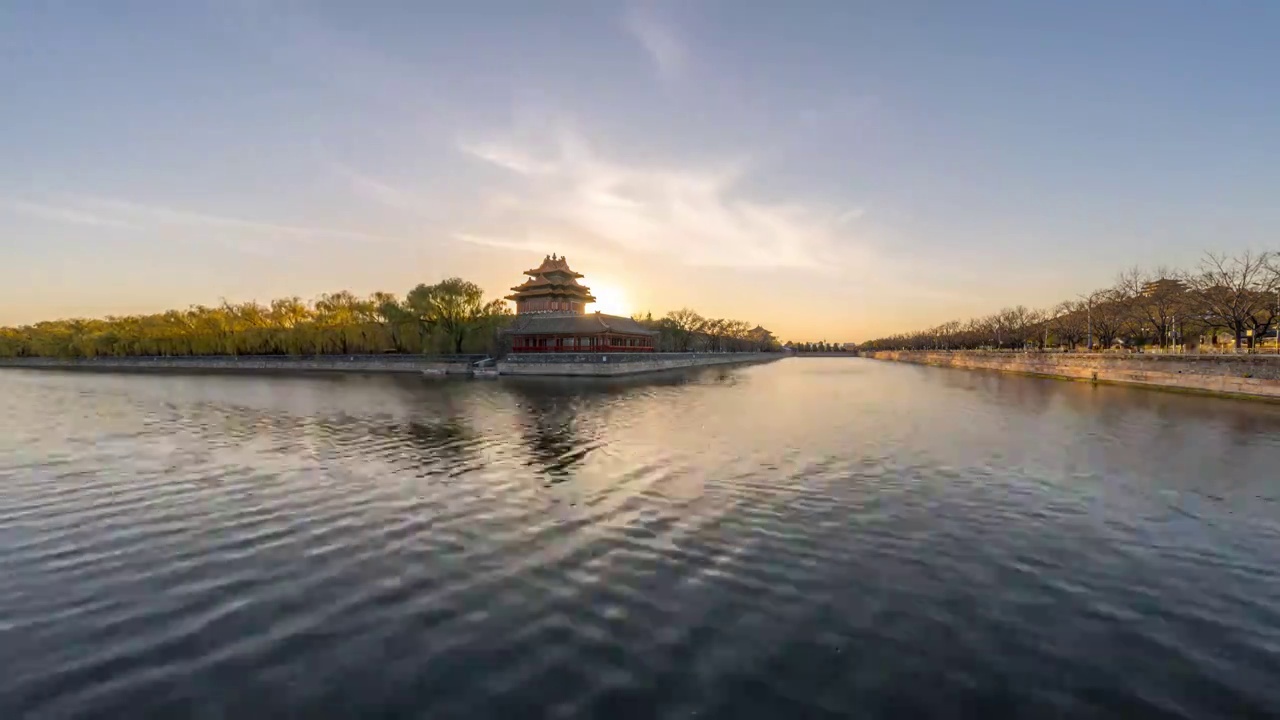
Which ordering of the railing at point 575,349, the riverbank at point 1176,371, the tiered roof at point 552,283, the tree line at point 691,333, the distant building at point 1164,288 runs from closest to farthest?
the riverbank at point 1176,371
the distant building at point 1164,288
the railing at point 575,349
the tiered roof at point 552,283
the tree line at point 691,333

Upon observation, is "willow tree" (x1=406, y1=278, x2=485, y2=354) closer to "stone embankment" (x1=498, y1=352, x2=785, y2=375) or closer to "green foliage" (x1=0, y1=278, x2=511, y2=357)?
"green foliage" (x1=0, y1=278, x2=511, y2=357)

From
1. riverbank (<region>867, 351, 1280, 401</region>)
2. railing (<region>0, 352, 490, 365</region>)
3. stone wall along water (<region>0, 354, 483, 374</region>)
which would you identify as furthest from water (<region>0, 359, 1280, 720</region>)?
railing (<region>0, 352, 490, 365</region>)

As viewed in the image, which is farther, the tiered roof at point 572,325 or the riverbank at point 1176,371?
the tiered roof at point 572,325

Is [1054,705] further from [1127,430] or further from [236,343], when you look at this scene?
[236,343]

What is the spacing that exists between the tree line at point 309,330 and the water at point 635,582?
172ft

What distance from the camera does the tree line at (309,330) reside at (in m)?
68.8

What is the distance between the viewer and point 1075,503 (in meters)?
11.6

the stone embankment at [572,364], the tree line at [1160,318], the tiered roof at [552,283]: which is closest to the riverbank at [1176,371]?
the tree line at [1160,318]

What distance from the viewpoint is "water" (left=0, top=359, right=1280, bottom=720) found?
17.0ft

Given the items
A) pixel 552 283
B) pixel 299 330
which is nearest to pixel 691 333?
pixel 552 283

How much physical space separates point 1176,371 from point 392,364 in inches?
2990

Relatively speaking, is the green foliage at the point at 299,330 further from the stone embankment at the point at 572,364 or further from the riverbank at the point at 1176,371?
the riverbank at the point at 1176,371

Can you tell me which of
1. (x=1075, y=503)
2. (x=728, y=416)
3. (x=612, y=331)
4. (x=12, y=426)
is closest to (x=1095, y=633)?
(x=1075, y=503)

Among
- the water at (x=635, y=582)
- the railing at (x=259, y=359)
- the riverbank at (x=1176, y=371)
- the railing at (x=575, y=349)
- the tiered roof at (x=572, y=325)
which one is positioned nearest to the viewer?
the water at (x=635, y=582)
